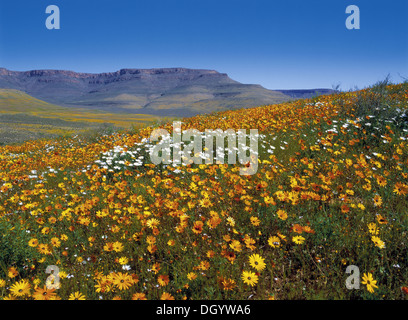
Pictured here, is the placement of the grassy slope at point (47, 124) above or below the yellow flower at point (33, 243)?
above

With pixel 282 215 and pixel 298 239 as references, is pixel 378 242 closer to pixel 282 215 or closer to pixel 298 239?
pixel 298 239

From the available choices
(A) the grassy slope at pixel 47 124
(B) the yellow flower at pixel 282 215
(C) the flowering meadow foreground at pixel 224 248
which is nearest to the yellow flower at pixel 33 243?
(C) the flowering meadow foreground at pixel 224 248

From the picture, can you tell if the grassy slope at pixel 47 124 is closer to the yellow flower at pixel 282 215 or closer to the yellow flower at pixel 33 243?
the yellow flower at pixel 33 243

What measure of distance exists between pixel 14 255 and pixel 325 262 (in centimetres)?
328

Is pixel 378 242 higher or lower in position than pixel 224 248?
higher

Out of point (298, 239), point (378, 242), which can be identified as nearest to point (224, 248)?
point (298, 239)

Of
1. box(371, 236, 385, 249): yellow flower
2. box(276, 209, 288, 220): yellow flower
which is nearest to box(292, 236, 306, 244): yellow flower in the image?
box(276, 209, 288, 220): yellow flower

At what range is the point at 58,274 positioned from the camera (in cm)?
223

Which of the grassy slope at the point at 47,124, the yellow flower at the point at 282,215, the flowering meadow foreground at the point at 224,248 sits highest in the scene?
the grassy slope at the point at 47,124

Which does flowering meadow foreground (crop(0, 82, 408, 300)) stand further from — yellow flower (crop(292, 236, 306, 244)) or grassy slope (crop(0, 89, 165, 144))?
grassy slope (crop(0, 89, 165, 144))

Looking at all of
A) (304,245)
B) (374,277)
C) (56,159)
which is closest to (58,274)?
(304,245)

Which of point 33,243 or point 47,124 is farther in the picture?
point 47,124

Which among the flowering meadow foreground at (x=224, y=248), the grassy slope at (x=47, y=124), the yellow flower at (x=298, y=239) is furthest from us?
the grassy slope at (x=47, y=124)

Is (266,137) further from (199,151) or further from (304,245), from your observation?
(304,245)
